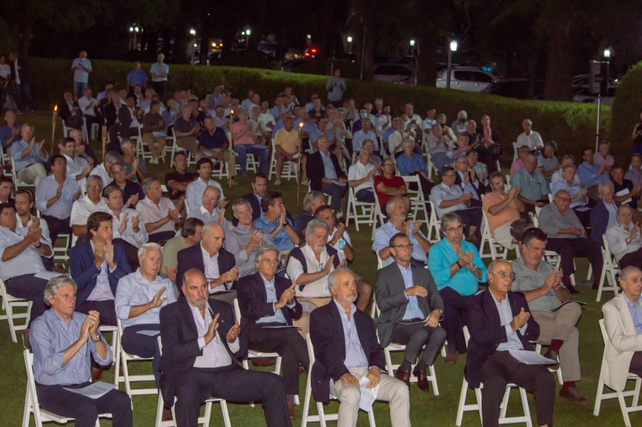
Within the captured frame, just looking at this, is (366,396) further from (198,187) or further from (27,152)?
(27,152)

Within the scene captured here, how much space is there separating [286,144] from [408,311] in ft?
26.7

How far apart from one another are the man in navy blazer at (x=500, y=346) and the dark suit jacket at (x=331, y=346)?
750 millimetres

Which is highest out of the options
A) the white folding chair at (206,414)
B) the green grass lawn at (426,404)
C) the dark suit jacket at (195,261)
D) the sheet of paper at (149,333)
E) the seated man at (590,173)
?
the seated man at (590,173)

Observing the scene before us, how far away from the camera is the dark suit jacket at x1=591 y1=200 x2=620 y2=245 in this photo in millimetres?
11000

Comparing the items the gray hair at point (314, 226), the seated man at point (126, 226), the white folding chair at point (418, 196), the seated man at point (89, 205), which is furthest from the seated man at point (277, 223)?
the white folding chair at point (418, 196)

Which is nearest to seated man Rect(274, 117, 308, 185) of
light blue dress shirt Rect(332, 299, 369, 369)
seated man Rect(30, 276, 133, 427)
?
light blue dress shirt Rect(332, 299, 369, 369)

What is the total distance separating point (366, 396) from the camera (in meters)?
6.55

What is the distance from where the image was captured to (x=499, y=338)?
7.08 m

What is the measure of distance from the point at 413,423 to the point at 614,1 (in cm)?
1738

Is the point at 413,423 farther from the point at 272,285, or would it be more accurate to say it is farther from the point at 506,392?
the point at 272,285

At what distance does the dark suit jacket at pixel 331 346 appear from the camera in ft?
21.6

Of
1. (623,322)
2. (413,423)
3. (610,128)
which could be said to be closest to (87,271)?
(413,423)

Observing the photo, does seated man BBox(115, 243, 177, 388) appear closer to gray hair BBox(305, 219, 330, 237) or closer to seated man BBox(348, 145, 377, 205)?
gray hair BBox(305, 219, 330, 237)

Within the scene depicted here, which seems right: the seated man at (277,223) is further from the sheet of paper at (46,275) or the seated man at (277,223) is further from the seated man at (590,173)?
the seated man at (590,173)
